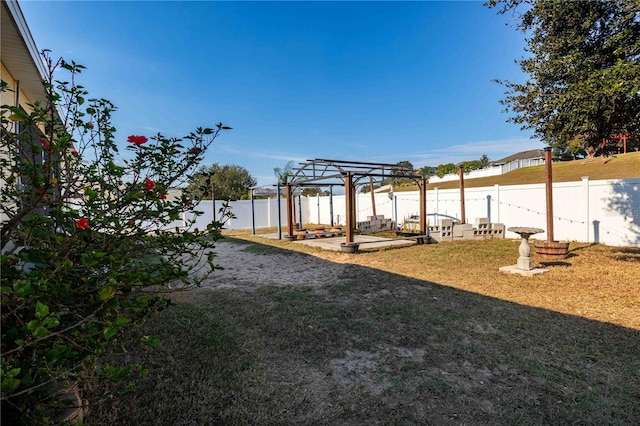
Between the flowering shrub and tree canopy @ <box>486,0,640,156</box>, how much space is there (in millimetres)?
5774

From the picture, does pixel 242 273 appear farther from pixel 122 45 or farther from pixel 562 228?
pixel 562 228

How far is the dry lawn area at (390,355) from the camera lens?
6.85 ft

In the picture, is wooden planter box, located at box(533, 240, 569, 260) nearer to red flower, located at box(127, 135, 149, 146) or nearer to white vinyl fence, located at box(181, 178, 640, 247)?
white vinyl fence, located at box(181, 178, 640, 247)

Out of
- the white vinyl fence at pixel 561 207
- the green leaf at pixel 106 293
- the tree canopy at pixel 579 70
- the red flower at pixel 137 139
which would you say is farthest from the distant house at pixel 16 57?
the white vinyl fence at pixel 561 207

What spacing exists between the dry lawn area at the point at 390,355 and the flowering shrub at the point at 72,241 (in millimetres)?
Answer: 296

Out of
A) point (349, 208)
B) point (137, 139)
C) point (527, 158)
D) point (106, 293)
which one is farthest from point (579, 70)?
point (527, 158)

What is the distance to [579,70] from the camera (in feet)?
18.1

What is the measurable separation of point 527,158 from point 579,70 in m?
45.8

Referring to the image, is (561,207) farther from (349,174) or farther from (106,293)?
(106,293)

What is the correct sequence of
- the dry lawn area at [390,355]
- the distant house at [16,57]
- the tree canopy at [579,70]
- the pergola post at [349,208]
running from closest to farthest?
1. the dry lawn area at [390,355]
2. the distant house at [16,57]
3. the tree canopy at [579,70]
4. the pergola post at [349,208]

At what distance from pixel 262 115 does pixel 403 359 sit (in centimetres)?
1539

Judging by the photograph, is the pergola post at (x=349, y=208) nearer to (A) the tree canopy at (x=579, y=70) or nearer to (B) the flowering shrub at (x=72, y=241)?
(A) the tree canopy at (x=579, y=70)

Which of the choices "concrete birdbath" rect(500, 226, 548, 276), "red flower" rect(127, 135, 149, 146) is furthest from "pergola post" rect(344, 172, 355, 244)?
"red flower" rect(127, 135, 149, 146)

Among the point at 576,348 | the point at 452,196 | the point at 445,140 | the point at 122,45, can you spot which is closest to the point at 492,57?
the point at 452,196
